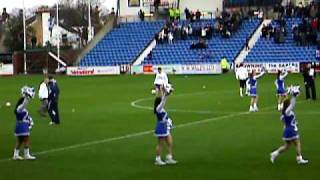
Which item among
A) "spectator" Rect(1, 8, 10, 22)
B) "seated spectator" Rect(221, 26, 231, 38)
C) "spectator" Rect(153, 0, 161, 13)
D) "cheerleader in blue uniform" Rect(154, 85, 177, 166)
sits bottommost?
"cheerleader in blue uniform" Rect(154, 85, 177, 166)

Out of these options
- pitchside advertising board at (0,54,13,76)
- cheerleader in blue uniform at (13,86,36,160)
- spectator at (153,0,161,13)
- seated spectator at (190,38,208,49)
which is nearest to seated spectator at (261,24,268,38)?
seated spectator at (190,38,208,49)

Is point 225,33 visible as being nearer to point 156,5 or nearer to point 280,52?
point 280,52

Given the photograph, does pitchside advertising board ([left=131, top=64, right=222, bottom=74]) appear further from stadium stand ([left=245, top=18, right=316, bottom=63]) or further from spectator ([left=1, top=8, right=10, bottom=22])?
spectator ([left=1, top=8, right=10, bottom=22])

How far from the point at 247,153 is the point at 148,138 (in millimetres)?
4847

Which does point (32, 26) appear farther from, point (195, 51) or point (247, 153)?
point (247, 153)

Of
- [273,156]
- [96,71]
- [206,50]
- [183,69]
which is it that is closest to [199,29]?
[206,50]

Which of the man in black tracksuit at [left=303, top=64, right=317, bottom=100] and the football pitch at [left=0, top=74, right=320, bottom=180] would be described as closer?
the football pitch at [left=0, top=74, right=320, bottom=180]

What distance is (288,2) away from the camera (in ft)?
253

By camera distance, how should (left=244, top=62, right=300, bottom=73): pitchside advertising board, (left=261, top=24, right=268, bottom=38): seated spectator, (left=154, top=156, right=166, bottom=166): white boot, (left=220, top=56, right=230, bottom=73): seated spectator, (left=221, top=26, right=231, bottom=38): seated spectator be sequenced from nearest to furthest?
(left=154, top=156, right=166, bottom=166): white boot
(left=244, top=62, right=300, bottom=73): pitchside advertising board
(left=220, top=56, right=230, bottom=73): seated spectator
(left=261, top=24, right=268, bottom=38): seated spectator
(left=221, top=26, right=231, bottom=38): seated spectator

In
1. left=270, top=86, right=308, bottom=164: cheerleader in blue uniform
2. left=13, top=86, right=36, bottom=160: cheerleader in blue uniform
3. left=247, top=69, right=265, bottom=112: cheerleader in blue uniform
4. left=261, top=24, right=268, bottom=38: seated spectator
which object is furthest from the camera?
left=261, top=24, right=268, bottom=38: seated spectator

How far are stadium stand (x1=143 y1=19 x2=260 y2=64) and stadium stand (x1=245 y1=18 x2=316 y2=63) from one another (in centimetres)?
179

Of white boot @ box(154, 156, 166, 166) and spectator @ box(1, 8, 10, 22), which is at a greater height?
spectator @ box(1, 8, 10, 22)

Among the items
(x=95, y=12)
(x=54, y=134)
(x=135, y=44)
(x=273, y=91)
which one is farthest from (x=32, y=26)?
(x=54, y=134)

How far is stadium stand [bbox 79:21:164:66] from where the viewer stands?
7450 cm
